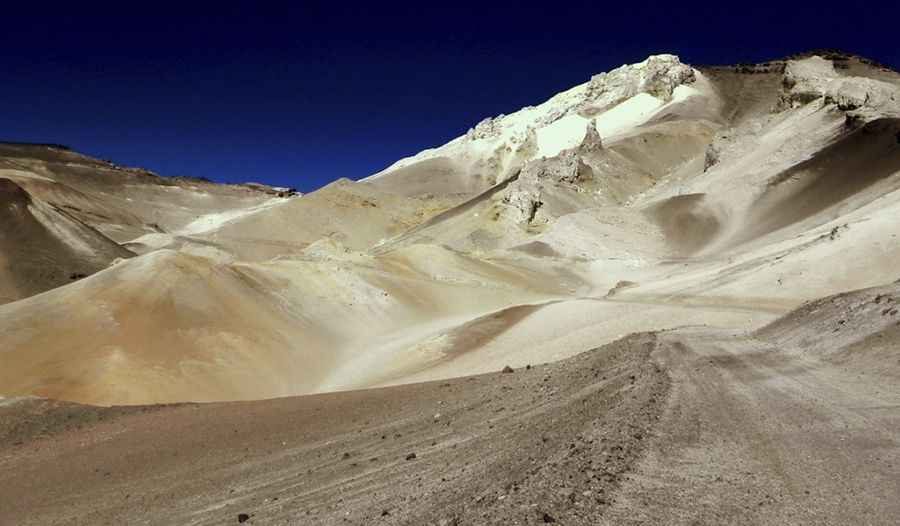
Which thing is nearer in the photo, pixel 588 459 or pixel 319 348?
pixel 588 459

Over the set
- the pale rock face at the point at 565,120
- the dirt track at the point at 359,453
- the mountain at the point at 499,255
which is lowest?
the dirt track at the point at 359,453

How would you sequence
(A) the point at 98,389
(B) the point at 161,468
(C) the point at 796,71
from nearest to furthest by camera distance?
(B) the point at 161,468, (A) the point at 98,389, (C) the point at 796,71

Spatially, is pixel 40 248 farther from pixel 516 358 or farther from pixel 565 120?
pixel 565 120

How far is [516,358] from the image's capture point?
76.8 feet

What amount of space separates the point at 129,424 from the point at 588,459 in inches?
507

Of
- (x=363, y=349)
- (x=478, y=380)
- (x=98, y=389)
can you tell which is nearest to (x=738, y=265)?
(x=363, y=349)

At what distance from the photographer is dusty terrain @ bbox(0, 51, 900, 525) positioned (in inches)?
301

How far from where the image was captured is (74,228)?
59812 mm

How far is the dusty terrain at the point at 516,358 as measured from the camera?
7637mm

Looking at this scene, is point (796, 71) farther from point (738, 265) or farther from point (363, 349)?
point (363, 349)

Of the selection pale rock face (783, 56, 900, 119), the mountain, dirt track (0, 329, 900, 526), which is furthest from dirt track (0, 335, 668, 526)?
pale rock face (783, 56, 900, 119)

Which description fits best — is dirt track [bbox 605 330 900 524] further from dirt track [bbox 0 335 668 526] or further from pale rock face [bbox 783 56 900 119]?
pale rock face [bbox 783 56 900 119]

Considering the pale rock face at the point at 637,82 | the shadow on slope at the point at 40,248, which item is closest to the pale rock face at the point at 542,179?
the shadow on slope at the point at 40,248

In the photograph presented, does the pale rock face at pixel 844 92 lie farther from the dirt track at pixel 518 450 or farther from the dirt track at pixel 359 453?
the dirt track at pixel 359 453
